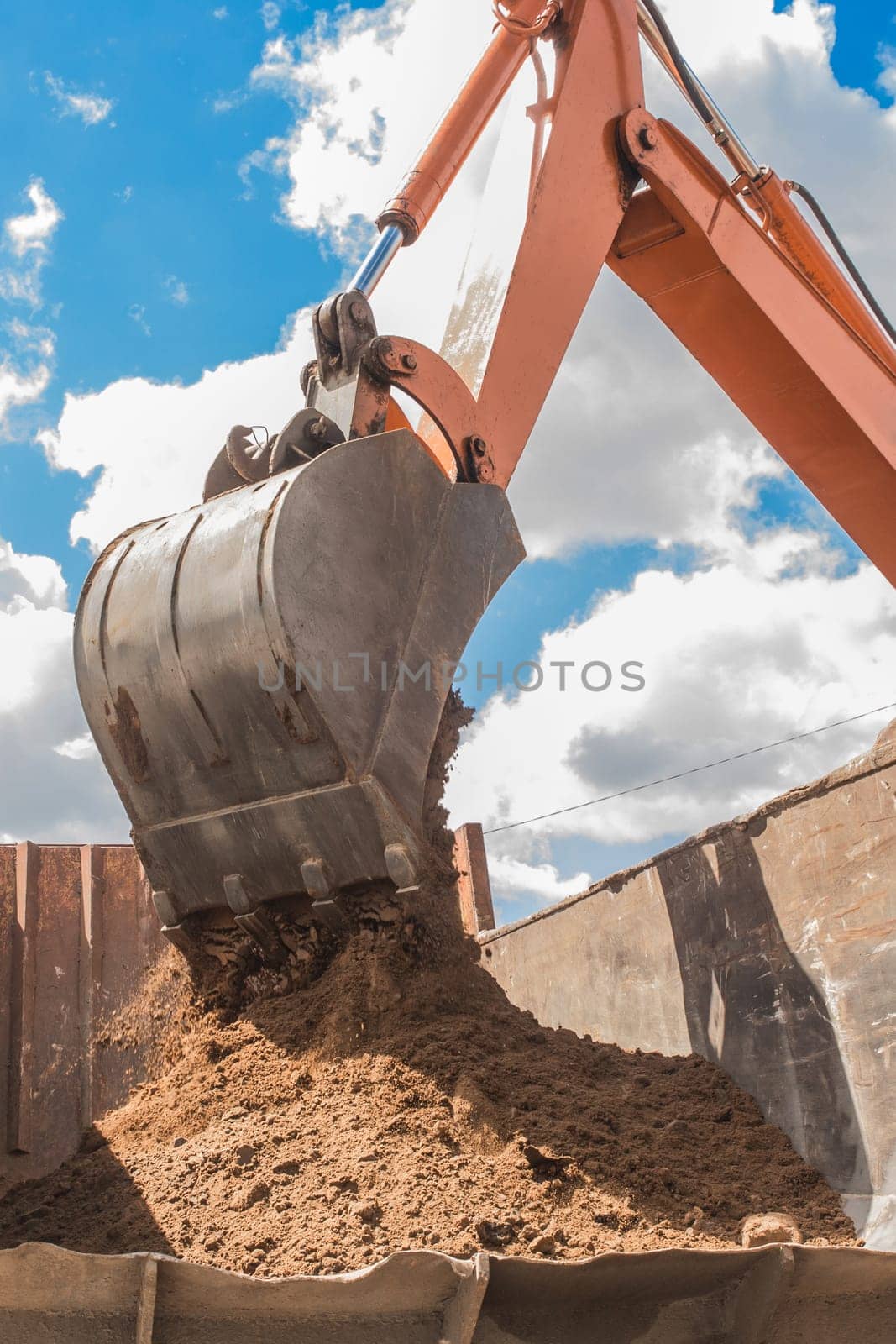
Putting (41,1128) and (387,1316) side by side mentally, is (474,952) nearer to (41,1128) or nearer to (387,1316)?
(387,1316)

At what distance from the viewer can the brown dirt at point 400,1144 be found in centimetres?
264

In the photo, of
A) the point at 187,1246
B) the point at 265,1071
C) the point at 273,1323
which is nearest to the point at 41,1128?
the point at 265,1071

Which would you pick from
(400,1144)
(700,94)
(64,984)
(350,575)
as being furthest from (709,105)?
(64,984)

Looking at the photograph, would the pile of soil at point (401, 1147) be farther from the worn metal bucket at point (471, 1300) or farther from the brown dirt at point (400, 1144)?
the worn metal bucket at point (471, 1300)

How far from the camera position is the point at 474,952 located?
3648 mm

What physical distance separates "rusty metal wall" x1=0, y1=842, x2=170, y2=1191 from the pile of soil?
2509 millimetres

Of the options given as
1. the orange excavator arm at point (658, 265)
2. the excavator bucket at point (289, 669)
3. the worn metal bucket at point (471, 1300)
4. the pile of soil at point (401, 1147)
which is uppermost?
the orange excavator arm at point (658, 265)

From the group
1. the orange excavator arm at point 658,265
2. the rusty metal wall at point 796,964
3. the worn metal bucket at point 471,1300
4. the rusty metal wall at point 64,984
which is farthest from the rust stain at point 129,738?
the rusty metal wall at point 64,984

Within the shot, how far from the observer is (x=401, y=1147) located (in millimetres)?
2852

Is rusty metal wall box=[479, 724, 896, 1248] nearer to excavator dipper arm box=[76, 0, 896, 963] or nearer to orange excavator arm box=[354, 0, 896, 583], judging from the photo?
excavator dipper arm box=[76, 0, 896, 963]

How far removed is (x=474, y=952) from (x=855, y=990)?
1164mm

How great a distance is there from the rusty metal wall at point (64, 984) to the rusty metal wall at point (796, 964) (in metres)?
2.38

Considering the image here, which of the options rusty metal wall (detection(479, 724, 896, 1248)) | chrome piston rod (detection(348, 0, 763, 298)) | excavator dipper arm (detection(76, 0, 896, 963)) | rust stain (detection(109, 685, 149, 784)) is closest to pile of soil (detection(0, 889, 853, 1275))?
rusty metal wall (detection(479, 724, 896, 1248))

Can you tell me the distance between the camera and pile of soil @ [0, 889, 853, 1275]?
104 inches
